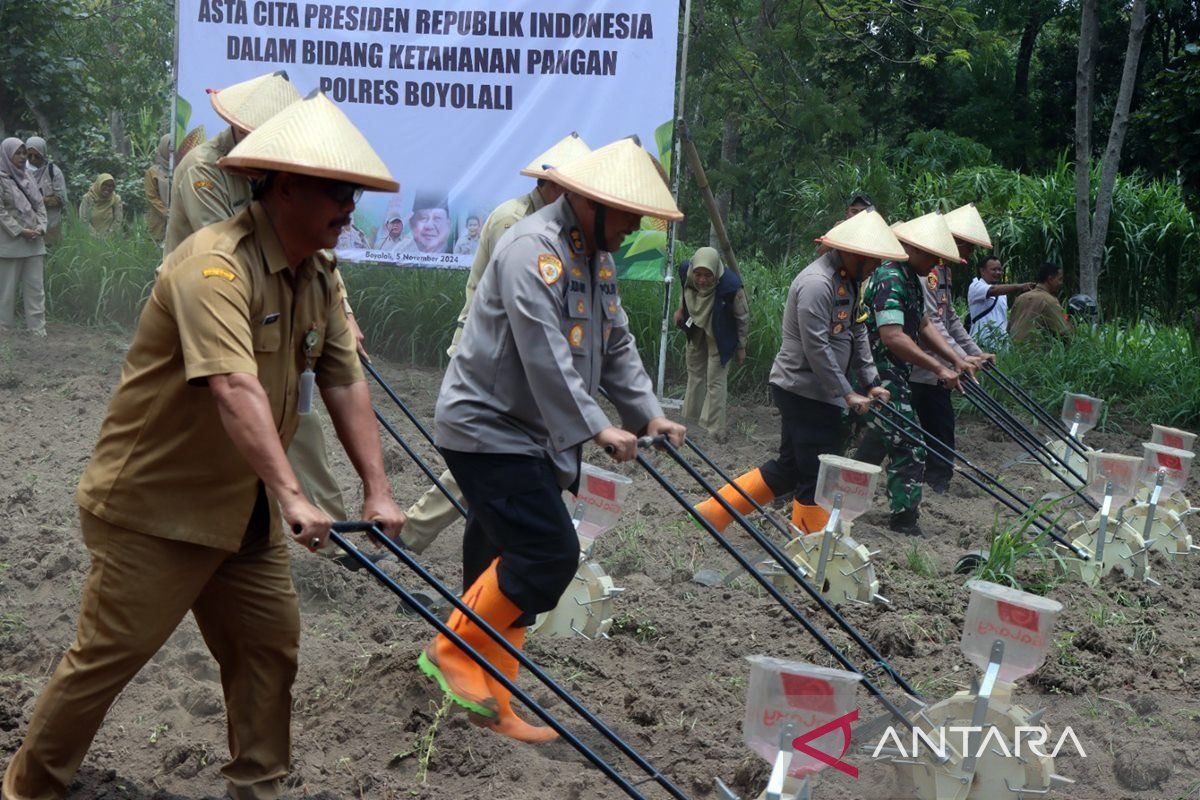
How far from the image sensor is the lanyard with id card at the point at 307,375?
3.36 metres

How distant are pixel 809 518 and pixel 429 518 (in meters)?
1.95

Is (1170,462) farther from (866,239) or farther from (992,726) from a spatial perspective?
(992,726)

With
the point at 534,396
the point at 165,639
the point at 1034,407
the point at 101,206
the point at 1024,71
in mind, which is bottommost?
the point at 1034,407

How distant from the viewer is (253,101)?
196 inches

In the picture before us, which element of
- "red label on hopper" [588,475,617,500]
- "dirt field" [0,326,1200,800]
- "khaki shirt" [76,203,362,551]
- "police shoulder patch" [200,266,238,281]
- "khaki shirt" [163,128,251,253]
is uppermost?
"khaki shirt" [163,128,251,253]

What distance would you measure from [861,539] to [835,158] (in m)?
8.55

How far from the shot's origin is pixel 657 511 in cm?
762

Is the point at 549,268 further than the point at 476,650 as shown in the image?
No

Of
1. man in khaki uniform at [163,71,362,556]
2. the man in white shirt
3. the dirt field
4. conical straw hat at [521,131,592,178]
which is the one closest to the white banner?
the dirt field

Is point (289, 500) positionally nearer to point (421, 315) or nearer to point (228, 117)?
point (228, 117)

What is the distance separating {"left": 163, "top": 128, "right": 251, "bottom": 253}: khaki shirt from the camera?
201 inches

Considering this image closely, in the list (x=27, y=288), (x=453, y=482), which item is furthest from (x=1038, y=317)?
(x=27, y=288)

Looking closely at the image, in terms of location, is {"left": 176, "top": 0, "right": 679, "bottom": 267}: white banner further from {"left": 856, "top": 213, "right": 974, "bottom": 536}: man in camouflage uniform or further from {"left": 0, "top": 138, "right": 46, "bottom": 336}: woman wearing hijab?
{"left": 856, "top": 213, "right": 974, "bottom": 536}: man in camouflage uniform

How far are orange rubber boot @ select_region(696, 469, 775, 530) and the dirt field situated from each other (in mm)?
207
